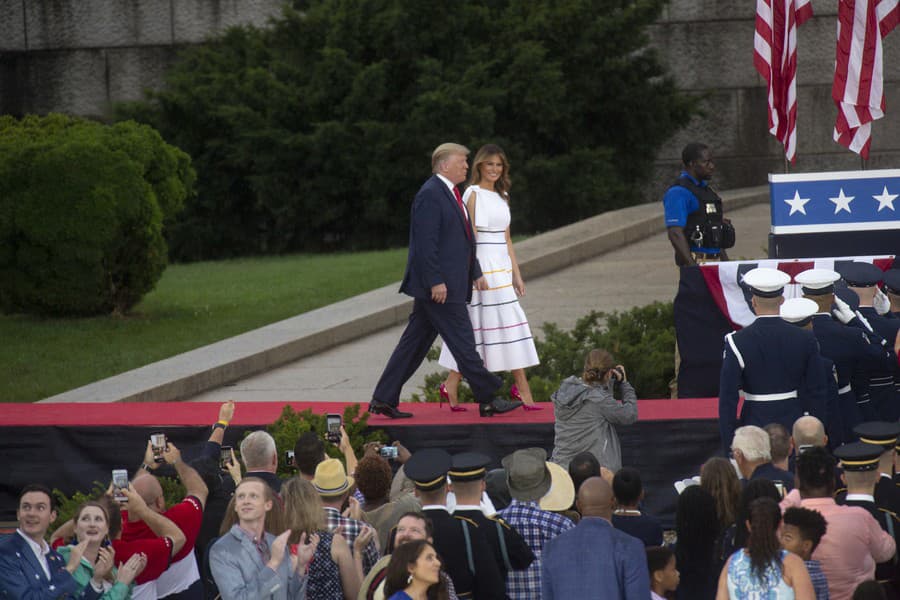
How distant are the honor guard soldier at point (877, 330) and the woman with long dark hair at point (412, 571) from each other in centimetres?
400

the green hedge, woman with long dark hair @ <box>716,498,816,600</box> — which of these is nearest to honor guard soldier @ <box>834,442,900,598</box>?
woman with long dark hair @ <box>716,498,816,600</box>

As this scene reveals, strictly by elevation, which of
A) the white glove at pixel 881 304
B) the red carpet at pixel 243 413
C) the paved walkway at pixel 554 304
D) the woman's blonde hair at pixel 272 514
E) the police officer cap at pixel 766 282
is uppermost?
the police officer cap at pixel 766 282

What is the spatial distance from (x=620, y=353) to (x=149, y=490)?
5.50 metres

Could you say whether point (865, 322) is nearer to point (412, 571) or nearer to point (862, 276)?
point (862, 276)

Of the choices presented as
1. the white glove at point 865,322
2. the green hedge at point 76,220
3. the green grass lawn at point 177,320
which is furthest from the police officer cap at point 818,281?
the green hedge at point 76,220

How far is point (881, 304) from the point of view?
9.20m

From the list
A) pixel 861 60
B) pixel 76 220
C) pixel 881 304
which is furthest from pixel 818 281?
pixel 76 220

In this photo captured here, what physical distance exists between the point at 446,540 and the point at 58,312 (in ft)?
35.0

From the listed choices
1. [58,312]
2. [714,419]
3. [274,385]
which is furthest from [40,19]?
[714,419]

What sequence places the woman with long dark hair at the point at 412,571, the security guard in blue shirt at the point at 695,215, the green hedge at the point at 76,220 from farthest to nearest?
the green hedge at the point at 76,220 < the security guard in blue shirt at the point at 695,215 < the woman with long dark hair at the point at 412,571

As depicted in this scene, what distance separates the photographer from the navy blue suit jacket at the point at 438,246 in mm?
9336

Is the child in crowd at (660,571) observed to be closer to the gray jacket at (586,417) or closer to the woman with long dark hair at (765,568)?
the woman with long dark hair at (765,568)

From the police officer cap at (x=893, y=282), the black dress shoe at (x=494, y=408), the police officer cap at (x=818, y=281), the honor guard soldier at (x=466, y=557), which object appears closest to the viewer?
the honor guard soldier at (x=466, y=557)

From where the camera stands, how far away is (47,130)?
52.8ft
